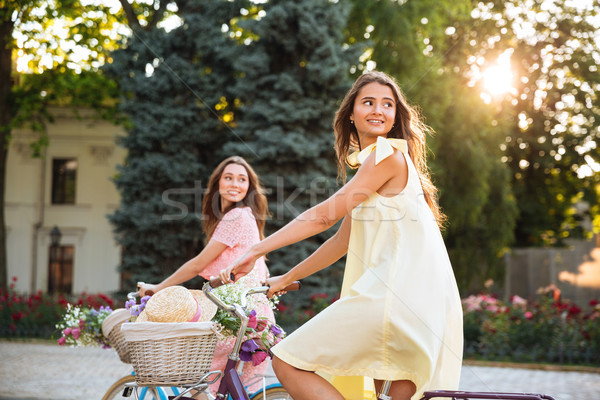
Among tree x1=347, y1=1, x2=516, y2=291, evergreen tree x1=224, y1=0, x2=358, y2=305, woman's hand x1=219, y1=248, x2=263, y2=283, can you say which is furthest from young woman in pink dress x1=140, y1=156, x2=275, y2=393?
tree x1=347, y1=1, x2=516, y2=291

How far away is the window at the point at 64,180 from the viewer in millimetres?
27062

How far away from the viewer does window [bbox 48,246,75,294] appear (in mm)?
26831

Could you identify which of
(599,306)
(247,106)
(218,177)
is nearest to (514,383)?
(599,306)

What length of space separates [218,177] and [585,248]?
50.8ft

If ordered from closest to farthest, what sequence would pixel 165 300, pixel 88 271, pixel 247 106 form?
pixel 165 300, pixel 247 106, pixel 88 271

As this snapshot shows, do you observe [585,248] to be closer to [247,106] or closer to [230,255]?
[247,106]

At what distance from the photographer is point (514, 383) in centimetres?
908

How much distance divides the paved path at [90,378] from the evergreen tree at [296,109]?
15.7 ft

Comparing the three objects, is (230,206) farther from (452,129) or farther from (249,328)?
(452,129)

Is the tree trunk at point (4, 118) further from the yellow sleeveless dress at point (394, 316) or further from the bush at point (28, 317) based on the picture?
the yellow sleeveless dress at point (394, 316)

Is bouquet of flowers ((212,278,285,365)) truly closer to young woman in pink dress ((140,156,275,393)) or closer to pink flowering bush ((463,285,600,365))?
young woman in pink dress ((140,156,275,393))

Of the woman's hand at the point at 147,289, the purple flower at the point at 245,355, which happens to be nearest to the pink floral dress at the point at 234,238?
the woman's hand at the point at 147,289

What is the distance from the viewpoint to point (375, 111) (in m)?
2.71

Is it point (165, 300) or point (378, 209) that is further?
point (165, 300)
